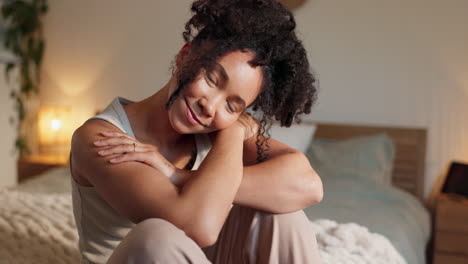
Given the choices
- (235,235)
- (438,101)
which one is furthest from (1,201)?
(438,101)

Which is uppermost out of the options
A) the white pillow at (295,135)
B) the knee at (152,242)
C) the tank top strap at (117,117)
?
the tank top strap at (117,117)

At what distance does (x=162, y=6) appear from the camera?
11.0ft

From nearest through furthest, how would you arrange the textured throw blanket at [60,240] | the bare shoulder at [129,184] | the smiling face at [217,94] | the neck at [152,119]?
1. the bare shoulder at [129,184]
2. the smiling face at [217,94]
3. the neck at [152,119]
4. the textured throw blanket at [60,240]

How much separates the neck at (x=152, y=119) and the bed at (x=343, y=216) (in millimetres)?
467

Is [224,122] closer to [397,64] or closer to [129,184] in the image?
[129,184]

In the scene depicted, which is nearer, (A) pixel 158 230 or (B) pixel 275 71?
(A) pixel 158 230

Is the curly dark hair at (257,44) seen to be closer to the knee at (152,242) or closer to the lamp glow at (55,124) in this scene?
the knee at (152,242)

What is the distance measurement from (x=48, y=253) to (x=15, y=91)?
8.47ft

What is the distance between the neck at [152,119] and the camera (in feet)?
3.90

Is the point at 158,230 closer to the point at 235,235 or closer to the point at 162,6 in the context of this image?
the point at 235,235

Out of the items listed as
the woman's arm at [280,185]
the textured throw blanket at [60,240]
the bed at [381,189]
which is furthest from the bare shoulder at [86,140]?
the bed at [381,189]

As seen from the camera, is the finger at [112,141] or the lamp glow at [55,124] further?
the lamp glow at [55,124]

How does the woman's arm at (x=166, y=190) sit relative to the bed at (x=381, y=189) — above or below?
above

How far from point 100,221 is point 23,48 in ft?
9.91
